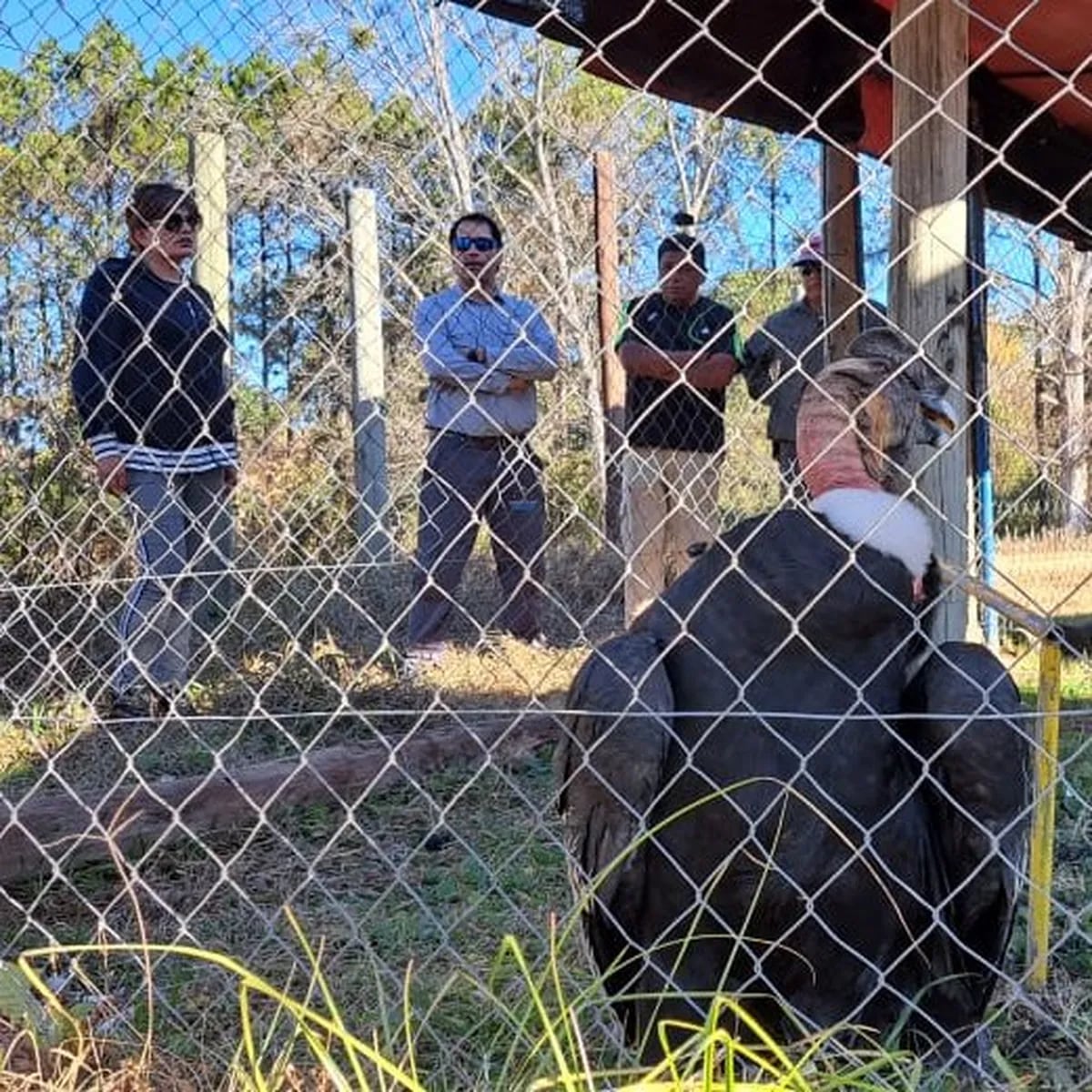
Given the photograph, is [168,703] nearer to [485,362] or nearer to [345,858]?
[345,858]

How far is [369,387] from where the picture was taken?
5625 millimetres

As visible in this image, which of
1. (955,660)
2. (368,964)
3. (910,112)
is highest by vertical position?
(910,112)

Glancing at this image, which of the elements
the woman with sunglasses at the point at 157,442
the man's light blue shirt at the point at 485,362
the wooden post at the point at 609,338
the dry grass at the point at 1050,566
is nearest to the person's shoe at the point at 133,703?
the woman with sunglasses at the point at 157,442

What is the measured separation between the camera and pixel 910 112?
2988 millimetres

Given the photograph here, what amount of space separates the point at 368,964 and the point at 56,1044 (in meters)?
0.72

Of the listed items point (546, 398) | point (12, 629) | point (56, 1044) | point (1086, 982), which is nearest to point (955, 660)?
point (1086, 982)

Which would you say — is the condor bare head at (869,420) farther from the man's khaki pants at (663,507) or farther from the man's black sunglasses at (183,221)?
the man's khaki pants at (663,507)

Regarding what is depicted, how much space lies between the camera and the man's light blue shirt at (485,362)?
462 centimetres

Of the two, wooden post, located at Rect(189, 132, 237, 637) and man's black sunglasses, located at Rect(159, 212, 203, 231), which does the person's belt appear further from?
man's black sunglasses, located at Rect(159, 212, 203, 231)

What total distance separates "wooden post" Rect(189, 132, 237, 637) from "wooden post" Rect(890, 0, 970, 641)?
8.25 ft

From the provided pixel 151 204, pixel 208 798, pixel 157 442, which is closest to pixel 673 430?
pixel 157 442

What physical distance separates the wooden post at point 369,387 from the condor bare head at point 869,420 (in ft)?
9.41

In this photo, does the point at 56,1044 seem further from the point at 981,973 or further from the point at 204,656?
the point at 204,656

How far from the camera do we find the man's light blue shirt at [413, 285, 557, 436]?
15.2 ft
